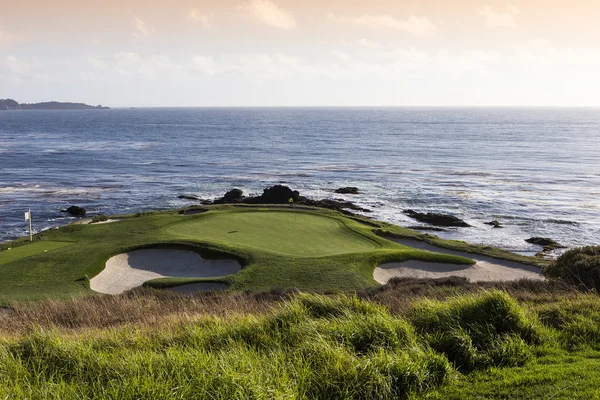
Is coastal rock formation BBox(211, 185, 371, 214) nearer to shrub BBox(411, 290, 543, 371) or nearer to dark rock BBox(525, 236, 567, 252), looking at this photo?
dark rock BBox(525, 236, 567, 252)

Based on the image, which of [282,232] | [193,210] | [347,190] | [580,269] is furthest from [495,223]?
[580,269]

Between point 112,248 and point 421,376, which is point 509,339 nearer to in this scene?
point 421,376

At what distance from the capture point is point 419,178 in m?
58.6

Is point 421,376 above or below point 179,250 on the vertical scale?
above

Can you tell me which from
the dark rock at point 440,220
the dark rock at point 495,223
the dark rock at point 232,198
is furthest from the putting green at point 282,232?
the dark rock at point 495,223

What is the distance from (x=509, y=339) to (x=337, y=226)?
642 inches

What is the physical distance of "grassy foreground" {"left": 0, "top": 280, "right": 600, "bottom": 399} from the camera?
281 inches

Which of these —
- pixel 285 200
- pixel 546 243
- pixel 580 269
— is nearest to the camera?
pixel 580 269

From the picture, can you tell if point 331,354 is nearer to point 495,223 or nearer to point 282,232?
point 282,232

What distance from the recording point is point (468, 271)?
68.2 ft

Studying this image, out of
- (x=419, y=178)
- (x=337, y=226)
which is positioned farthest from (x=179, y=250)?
(x=419, y=178)

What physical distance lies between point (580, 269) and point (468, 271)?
5391 mm

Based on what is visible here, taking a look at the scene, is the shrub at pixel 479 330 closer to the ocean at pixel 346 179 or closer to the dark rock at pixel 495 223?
the ocean at pixel 346 179

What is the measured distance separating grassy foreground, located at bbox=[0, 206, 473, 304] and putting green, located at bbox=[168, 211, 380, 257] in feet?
0.14
